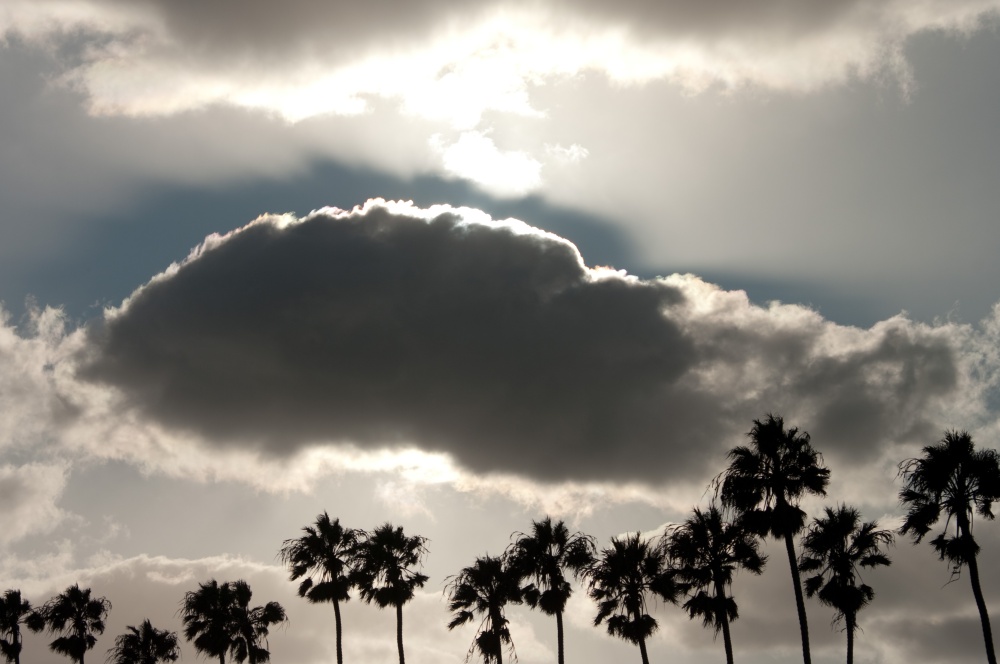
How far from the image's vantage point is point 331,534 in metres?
71.5

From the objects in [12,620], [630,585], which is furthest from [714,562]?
[12,620]

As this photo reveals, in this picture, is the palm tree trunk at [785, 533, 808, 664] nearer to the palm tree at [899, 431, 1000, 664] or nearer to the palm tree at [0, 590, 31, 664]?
the palm tree at [899, 431, 1000, 664]

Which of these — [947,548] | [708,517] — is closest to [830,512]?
[708,517]

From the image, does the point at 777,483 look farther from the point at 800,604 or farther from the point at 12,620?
the point at 12,620

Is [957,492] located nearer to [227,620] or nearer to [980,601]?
[980,601]

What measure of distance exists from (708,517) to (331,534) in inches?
979

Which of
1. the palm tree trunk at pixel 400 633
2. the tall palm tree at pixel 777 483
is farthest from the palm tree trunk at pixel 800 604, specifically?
the palm tree trunk at pixel 400 633

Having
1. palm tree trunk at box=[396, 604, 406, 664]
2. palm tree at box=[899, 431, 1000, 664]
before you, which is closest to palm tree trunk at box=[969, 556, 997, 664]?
palm tree at box=[899, 431, 1000, 664]

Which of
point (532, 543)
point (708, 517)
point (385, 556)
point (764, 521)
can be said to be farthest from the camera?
point (385, 556)

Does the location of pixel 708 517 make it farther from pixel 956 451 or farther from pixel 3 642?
pixel 3 642

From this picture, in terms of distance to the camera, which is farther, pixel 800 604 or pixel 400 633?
pixel 400 633

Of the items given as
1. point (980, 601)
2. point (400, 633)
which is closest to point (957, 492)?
point (980, 601)

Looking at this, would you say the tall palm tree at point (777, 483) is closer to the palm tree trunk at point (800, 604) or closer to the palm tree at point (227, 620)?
the palm tree trunk at point (800, 604)

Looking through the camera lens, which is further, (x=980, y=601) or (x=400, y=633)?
(x=400, y=633)
